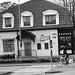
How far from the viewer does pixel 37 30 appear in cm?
4422

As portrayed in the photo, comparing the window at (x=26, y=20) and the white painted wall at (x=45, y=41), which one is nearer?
the white painted wall at (x=45, y=41)

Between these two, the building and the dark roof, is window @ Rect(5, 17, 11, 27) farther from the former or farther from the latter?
the dark roof

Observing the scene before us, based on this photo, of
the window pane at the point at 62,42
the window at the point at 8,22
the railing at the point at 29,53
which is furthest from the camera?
the window at the point at 8,22

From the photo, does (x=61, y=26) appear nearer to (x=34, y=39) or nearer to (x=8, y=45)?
(x=34, y=39)

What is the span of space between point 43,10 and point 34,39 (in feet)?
16.6

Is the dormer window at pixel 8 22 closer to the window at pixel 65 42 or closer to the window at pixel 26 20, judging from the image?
the window at pixel 26 20

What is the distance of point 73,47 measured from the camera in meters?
43.7

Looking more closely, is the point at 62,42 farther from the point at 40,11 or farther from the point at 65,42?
the point at 40,11

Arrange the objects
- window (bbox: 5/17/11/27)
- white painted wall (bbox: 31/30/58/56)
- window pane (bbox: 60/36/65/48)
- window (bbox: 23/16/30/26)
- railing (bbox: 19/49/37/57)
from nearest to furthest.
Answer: white painted wall (bbox: 31/30/58/56)
railing (bbox: 19/49/37/57)
window pane (bbox: 60/36/65/48)
window (bbox: 23/16/30/26)
window (bbox: 5/17/11/27)

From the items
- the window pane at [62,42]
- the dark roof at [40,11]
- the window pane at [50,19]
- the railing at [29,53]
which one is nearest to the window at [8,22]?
the dark roof at [40,11]

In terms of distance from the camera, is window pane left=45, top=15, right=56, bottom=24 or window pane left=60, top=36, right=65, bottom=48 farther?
window pane left=45, top=15, right=56, bottom=24

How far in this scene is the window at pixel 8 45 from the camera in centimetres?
4519

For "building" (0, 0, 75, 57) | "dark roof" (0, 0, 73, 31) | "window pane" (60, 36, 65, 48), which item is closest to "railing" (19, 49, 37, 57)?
"building" (0, 0, 75, 57)

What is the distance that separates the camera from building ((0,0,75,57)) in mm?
43638
